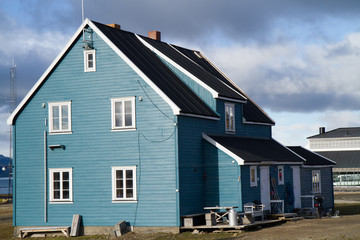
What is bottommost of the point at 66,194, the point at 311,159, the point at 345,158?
the point at 66,194

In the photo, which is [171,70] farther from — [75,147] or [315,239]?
[315,239]

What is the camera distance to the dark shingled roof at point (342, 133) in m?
88.1

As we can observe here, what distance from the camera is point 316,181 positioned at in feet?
146

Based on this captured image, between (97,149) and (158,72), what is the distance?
18.1ft

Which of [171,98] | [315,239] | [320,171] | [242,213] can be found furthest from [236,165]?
[320,171]

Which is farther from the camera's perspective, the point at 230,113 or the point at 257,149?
the point at 230,113

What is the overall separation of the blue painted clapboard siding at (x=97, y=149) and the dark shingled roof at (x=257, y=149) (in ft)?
13.6

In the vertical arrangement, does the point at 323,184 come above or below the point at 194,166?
below

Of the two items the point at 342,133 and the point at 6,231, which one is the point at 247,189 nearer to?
the point at 6,231

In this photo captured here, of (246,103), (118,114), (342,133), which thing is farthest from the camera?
(342,133)

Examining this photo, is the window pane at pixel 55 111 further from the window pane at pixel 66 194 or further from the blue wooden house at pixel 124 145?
the window pane at pixel 66 194

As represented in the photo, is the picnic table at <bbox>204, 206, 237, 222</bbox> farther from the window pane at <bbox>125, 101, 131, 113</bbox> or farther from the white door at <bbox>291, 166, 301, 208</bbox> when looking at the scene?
the white door at <bbox>291, 166, 301, 208</bbox>

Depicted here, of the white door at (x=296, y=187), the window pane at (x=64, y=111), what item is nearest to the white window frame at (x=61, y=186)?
the window pane at (x=64, y=111)

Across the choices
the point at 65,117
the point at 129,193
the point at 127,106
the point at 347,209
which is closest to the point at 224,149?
the point at 129,193
